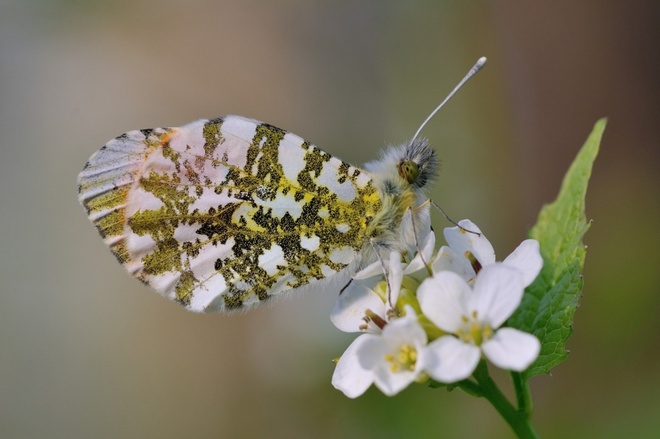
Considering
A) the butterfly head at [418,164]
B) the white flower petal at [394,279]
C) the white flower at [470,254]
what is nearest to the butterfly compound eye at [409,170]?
the butterfly head at [418,164]

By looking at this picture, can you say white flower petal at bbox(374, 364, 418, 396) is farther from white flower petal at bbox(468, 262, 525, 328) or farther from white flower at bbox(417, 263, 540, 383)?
white flower petal at bbox(468, 262, 525, 328)

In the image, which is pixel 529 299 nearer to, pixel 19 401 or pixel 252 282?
pixel 252 282

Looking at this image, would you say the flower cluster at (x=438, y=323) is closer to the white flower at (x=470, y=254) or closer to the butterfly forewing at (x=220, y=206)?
the white flower at (x=470, y=254)

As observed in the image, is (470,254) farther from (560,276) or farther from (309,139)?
(309,139)

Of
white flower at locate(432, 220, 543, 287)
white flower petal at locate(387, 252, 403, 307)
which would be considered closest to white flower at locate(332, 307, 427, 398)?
white flower petal at locate(387, 252, 403, 307)

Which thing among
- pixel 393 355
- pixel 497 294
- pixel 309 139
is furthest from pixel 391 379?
pixel 309 139

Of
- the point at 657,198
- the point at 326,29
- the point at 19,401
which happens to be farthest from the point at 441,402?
the point at 326,29
